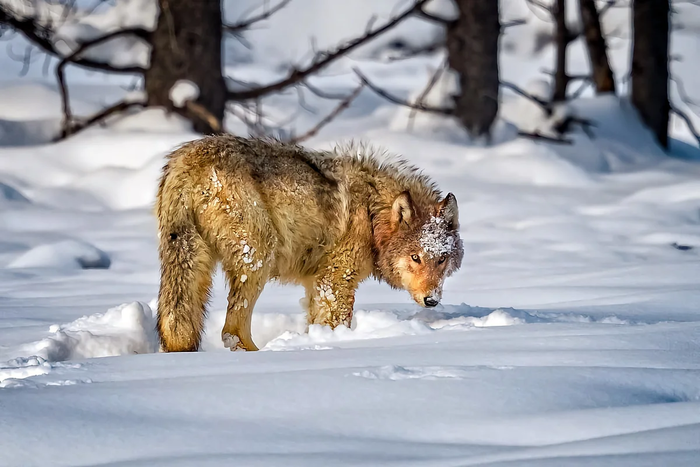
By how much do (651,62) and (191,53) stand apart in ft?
27.7

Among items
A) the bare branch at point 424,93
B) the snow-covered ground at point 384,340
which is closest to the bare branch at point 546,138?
the snow-covered ground at point 384,340

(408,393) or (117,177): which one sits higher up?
(117,177)

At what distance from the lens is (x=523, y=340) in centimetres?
379

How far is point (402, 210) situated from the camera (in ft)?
17.4

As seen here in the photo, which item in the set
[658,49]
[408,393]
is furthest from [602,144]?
[408,393]

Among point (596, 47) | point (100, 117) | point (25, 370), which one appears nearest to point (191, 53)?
point (100, 117)

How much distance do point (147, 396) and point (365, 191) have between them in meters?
3.00

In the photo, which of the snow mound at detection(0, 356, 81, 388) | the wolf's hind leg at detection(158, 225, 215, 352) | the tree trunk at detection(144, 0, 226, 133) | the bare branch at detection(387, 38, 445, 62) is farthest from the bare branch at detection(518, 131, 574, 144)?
the snow mound at detection(0, 356, 81, 388)

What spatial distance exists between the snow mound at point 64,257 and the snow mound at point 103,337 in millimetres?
2810

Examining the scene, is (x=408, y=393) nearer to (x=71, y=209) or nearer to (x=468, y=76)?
(x=71, y=209)

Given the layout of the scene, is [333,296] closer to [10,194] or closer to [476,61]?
[10,194]

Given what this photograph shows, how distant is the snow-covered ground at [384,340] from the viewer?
2305 millimetres

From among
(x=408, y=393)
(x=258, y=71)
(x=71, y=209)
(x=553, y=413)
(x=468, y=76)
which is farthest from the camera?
(x=258, y=71)

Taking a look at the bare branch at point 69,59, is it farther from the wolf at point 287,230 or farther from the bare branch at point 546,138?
the bare branch at point 546,138
